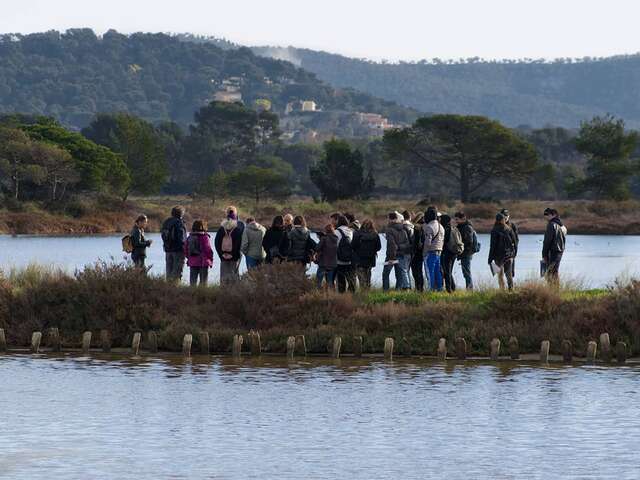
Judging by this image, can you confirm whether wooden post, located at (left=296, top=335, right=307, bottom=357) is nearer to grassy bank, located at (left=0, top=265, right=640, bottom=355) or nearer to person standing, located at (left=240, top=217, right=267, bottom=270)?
grassy bank, located at (left=0, top=265, right=640, bottom=355)

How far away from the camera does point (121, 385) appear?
22.9 m

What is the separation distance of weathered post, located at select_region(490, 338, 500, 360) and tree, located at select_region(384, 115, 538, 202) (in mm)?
86650

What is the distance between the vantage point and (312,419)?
1998cm

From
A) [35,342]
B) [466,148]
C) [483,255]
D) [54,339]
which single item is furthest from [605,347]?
[466,148]

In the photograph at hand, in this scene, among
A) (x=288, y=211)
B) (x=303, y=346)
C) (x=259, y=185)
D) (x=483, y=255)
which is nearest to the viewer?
(x=303, y=346)

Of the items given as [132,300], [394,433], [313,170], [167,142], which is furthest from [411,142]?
[394,433]

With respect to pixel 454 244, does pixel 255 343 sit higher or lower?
lower

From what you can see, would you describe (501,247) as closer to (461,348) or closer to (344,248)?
(344,248)

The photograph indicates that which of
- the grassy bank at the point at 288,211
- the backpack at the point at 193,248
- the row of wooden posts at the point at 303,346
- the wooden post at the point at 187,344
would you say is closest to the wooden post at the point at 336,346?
the row of wooden posts at the point at 303,346

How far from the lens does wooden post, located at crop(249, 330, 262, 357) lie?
2545cm

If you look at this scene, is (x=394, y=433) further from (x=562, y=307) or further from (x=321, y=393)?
(x=562, y=307)

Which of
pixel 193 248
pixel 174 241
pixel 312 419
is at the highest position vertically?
pixel 174 241

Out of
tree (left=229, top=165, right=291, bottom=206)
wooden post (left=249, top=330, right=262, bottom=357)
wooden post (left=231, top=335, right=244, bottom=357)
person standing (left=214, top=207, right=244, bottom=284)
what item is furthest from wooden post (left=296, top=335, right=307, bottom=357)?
tree (left=229, top=165, right=291, bottom=206)

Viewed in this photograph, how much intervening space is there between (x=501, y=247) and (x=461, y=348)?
366 cm
